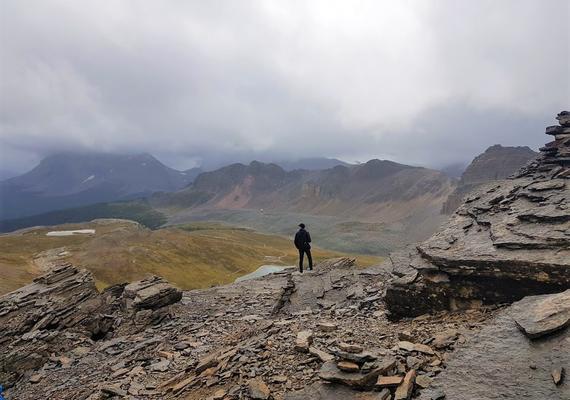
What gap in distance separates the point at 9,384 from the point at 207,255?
404 feet

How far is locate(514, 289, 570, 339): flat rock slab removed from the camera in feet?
43.3

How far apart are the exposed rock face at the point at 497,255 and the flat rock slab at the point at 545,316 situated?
2241mm

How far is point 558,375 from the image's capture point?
37.7 ft

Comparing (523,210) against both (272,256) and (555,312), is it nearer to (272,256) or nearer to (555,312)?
(555,312)

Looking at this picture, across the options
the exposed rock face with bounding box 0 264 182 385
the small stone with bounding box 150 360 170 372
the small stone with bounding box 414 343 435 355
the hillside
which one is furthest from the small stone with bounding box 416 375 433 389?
the hillside

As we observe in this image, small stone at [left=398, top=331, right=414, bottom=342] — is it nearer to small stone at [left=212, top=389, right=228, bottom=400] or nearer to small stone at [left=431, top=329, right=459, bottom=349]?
small stone at [left=431, top=329, right=459, bottom=349]

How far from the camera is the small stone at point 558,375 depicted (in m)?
11.4

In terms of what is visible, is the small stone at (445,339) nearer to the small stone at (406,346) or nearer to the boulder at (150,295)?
the small stone at (406,346)

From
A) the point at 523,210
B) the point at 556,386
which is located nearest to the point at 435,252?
the point at 523,210

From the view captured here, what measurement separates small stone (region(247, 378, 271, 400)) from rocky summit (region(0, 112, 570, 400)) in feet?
0.19

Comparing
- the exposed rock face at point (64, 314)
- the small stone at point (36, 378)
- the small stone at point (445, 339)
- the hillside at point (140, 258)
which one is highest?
the small stone at point (445, 339)

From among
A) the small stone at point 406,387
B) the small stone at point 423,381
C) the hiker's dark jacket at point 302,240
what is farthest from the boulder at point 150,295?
the small stone at point 423,381

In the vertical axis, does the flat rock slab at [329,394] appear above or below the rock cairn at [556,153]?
below

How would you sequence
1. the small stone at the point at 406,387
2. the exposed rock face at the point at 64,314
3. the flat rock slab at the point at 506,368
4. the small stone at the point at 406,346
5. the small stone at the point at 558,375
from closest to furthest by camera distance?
the small stone at the point at 558,375 → the flat rock slab at the point at 506,368 → the small stone at the point at 406,387 → the small stone at the point at 406,346 → the exposed rock face at the point at 64,314
